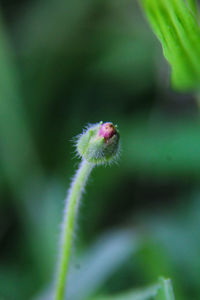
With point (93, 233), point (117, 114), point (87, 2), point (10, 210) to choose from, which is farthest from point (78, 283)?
point (87, 2)

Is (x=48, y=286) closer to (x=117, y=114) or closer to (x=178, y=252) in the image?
(x=178, y=252)

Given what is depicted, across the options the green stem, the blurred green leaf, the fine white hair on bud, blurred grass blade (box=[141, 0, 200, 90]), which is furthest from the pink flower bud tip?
the blurred green leaf

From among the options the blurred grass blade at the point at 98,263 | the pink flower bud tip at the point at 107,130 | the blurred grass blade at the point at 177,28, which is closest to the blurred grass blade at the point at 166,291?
the pink flower bud tip at the point at 107,130

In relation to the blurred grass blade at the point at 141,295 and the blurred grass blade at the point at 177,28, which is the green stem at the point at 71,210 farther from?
the blurred grass blade at the point at 177,28

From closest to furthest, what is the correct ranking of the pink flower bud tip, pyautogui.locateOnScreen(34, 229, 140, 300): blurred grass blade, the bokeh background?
the pink flower bud tip < pyautogui.locateOnScreen(34, 229, 140, 300): blurred grass blade < the bokeh background

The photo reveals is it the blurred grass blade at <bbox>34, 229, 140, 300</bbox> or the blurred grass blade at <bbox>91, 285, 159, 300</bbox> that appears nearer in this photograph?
the blurred grass blade at <bbox>91, 285, 159, 300</bbox>

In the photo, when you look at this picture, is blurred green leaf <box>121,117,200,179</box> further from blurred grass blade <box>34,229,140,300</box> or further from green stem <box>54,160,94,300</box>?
green stem <box>54,160,94,300</box>

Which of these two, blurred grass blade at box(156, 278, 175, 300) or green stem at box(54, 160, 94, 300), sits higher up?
green stem at box(54, 160, 94, 300)
